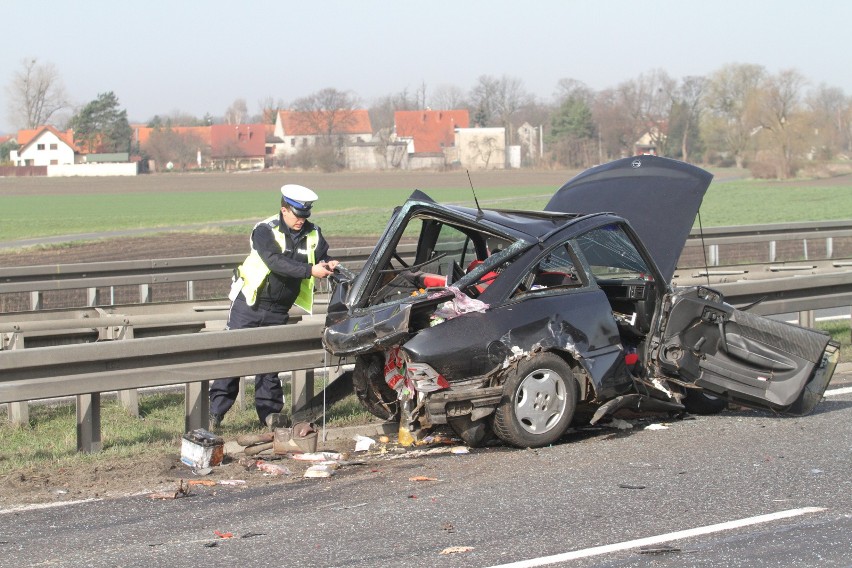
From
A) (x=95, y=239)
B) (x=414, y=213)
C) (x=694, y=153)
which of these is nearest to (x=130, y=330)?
(x=414, y=213)

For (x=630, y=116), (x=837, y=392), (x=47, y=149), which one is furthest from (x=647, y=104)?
(x=837, y=392)

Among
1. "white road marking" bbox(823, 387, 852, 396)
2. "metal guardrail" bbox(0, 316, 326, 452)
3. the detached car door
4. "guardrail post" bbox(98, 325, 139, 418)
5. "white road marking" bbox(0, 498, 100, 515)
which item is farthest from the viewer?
"guardrail post" bbox(98, 325, 139, 418)

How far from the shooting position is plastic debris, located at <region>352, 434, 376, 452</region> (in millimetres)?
7297

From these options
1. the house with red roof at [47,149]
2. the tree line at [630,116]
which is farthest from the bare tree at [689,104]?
the house with red roof at [47,149]

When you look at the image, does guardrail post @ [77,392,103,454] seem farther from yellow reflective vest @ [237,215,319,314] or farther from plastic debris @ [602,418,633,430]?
plastic debris @ [602,418,633,430]

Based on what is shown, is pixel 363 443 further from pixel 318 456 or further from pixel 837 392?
pixel 837 392

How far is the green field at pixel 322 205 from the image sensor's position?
145ft

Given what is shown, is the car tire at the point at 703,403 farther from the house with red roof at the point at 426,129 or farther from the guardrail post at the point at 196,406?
the house with red roof at the point at 426,129

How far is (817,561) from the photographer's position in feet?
15.6

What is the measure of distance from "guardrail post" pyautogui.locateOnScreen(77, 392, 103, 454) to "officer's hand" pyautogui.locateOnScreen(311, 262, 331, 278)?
1654mm

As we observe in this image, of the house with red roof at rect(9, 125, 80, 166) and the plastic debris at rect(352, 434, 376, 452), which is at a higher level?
the house with red roof at rect(9, 125, 80, 166)

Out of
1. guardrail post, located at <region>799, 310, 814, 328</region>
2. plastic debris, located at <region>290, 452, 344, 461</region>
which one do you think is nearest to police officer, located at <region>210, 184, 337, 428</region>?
plastic debris, located at <region>290, 452, 344, 461</region>

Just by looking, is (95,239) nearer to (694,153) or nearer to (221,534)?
(221,534)

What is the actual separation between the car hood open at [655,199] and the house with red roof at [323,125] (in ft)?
458
